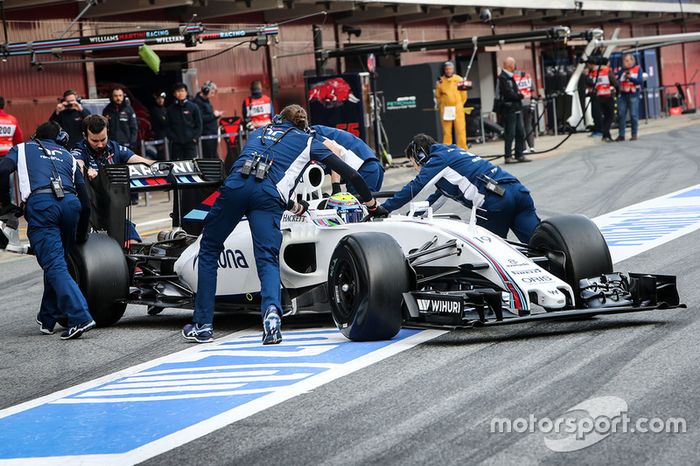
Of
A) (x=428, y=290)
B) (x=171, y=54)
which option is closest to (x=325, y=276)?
(x=428, y=290)

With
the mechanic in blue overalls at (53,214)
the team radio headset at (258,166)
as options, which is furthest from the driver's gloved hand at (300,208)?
the mechanic in blue overalls at (53,214)

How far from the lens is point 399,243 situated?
8320 mm

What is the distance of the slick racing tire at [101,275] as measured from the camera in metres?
9.38

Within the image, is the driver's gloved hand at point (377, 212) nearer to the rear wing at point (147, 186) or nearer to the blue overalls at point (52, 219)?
the rear wing at point (147, 186)

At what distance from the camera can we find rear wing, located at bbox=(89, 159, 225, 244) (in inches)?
395

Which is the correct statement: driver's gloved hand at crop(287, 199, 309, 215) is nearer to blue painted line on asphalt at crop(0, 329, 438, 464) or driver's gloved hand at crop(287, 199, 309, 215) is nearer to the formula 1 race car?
the formula 1 race car

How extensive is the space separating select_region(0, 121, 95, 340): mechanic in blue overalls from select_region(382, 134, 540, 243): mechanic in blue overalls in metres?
2.37

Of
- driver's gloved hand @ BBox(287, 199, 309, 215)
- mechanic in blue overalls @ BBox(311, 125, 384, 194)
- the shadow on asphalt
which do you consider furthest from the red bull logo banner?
driver's gloved hand @ BBox(287, 199, 309, 215)

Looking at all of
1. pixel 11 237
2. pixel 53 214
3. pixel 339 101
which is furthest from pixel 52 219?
pixel 339 101

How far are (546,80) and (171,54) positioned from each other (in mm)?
15120

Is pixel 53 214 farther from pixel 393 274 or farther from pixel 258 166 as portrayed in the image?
pixel 393 274

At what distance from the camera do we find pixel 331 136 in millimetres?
12133

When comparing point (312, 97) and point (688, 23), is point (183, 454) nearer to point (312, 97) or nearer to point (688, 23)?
point (312, 97)

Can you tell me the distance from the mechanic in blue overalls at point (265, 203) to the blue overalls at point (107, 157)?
2.02 m
